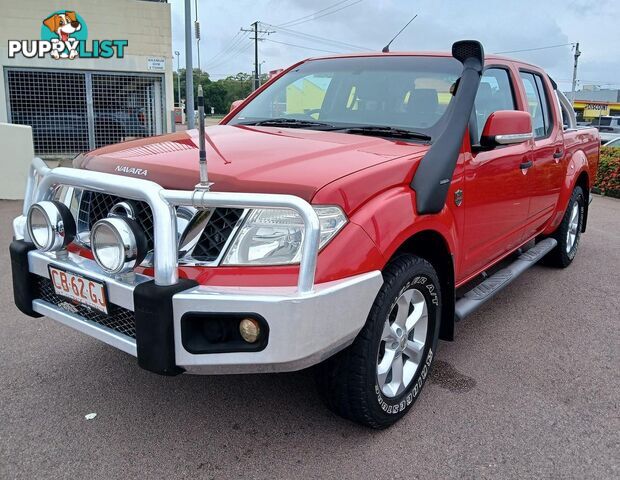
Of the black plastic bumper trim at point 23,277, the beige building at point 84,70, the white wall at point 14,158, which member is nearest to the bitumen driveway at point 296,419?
the black plastic bumper trim at point 23,277

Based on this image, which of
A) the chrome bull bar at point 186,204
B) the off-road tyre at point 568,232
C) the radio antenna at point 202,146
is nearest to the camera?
the chrome bull bar at point 186,204

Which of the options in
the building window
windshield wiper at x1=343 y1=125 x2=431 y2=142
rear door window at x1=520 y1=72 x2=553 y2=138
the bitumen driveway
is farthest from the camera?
the building window

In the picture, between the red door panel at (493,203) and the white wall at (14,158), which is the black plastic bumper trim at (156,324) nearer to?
the red door panel at (493,203)

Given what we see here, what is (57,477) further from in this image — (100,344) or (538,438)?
(538,438)

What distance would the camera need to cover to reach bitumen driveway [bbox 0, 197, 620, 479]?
2479 millimetres

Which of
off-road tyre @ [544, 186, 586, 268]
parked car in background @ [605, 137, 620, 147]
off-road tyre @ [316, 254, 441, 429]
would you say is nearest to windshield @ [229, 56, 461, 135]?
off-road tyre @ [316, 254, 441, 429]

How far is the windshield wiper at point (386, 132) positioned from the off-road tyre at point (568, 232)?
2813 millimetres

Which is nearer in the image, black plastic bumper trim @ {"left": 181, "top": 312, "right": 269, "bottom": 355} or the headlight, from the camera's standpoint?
black plastic bumper trim @ {"left": 181, "top": 312, "right": 269, "bottom": 355}

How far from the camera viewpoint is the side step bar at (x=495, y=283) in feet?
10.9

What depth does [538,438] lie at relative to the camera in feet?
8.88

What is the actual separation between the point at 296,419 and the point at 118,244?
Answer: 1.26 meters

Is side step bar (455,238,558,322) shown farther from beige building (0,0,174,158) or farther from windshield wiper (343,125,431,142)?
beige building (0,0,174,158)

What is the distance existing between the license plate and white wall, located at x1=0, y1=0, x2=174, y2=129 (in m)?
12.9

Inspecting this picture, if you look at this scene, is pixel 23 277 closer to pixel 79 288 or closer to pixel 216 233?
pixel 79 288
